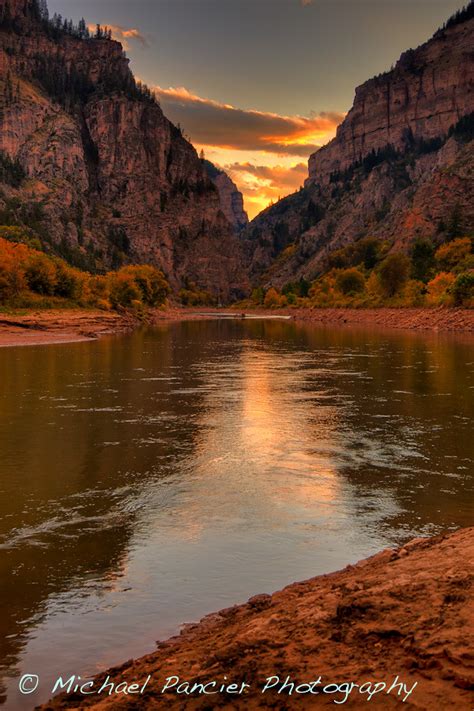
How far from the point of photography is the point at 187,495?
1200 cm

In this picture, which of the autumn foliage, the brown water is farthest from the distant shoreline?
the brown water

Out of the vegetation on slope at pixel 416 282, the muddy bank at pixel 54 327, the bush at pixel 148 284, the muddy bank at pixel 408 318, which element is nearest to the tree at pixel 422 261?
the vegetation on slope at pixel 416 282

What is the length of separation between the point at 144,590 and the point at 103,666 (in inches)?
71.6

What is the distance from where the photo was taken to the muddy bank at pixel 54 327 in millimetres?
57156

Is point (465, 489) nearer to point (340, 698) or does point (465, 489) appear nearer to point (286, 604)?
point (286, 604)

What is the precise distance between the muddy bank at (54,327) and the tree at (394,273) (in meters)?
57.2

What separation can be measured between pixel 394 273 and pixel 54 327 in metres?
71.5

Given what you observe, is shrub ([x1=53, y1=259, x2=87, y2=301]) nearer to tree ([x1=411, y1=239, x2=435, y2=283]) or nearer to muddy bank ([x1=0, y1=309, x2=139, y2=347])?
muddy bank ([x1=0, y1=309, x2=139, y2=347])

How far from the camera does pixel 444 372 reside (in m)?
32.4

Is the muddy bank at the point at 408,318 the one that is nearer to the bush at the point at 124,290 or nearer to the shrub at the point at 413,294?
the shrub at the point at 413,294

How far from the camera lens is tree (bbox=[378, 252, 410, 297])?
369 feet

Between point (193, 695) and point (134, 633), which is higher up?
point (193, 695)

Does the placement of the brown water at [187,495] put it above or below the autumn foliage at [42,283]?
below

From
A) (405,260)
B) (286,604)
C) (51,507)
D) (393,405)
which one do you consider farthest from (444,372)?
(405,260)
